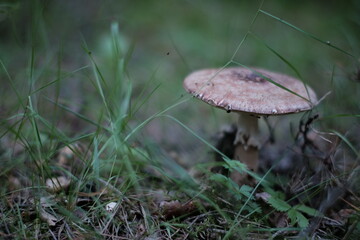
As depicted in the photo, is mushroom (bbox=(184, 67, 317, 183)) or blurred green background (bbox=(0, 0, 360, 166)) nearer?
mushroom (bbox=(184, 67, 317, 183))

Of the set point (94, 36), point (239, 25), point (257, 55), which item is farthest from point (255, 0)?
point (94, 36)

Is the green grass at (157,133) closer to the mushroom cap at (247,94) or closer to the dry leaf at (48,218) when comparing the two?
the dry leaf at (48,218)

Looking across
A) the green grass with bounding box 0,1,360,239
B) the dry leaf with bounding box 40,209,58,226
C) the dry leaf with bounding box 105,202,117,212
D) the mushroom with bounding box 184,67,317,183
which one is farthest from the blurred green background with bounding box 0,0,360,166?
the dry leaf with bounding box 40,209,58,226

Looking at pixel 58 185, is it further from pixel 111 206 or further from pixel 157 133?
pixel 157 133

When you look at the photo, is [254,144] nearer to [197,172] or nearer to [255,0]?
[197,172]

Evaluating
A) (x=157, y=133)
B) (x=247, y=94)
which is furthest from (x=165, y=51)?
(x=247, y=94)

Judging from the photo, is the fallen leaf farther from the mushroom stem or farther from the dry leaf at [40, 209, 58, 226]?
the mushroom stem
